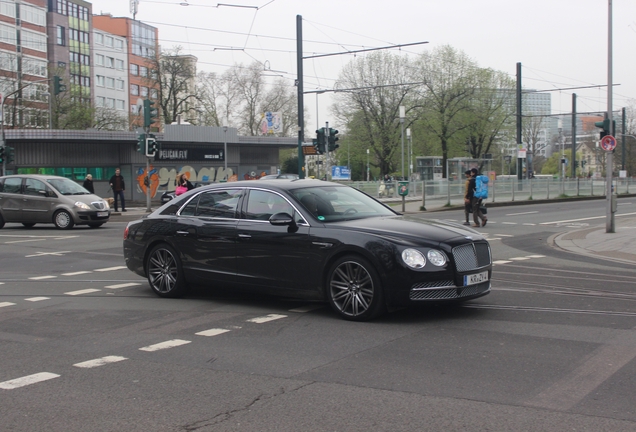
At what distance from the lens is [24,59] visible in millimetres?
66688

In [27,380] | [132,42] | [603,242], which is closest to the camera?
[27,380]

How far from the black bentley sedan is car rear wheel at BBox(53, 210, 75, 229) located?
12961 millimetres

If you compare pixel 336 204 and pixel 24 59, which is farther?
pixel 24 59

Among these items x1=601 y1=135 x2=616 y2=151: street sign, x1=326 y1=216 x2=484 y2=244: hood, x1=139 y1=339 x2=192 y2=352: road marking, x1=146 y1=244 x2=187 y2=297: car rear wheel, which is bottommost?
x1=139 y1=339 x2=192 y2=352: road marking

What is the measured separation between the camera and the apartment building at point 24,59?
179ft

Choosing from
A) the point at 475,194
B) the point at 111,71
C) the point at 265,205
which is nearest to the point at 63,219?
the point at 475,194

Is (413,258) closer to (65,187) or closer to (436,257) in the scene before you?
(436,257)

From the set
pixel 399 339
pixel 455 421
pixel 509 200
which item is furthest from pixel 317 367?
pixel 509 200

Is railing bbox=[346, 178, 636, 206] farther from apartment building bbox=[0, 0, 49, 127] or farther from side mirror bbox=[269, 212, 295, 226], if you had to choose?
apartment building bbox=[0, 0, 49, 127]

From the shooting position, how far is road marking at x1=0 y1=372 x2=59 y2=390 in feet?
17.8

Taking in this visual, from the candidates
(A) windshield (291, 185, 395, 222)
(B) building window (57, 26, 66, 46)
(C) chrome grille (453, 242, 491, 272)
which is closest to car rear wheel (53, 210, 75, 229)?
(A) windshield (291, 185, 395, 222)

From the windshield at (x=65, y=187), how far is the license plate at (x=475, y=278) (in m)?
17.3

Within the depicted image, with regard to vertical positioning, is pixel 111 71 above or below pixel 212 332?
above

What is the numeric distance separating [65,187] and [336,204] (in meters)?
16.4
